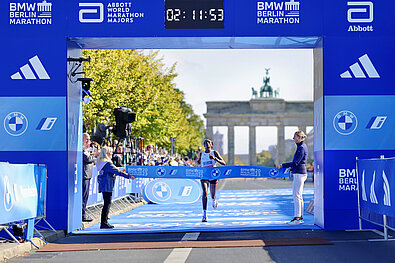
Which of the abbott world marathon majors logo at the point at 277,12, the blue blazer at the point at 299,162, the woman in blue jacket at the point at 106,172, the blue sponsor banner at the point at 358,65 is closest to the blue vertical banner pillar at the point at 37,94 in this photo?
the woman in blue jacket at the point at 106,172

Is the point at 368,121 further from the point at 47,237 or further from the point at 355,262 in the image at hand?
the point at 47,237

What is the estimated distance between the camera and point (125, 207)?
21016 mm

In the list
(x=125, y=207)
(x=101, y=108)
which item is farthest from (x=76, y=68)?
(x=101, y=108)

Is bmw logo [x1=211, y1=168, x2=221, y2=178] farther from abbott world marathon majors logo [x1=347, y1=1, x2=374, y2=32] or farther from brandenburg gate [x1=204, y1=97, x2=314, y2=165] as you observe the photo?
brandenburg gate [x1=204, y1=97, x2=314, y2=165]

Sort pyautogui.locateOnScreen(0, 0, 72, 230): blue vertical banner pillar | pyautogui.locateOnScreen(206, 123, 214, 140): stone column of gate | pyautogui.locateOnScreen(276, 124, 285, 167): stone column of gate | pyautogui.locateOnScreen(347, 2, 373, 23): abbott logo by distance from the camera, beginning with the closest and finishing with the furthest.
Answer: pyautogui.locateOnScreen(0, 0, 72, 230): blue vertical banner pillar
pyautogui.locateOnScreen(347, 2, 373, 23): abbott logo
pyautogui.locateOnScreen(276, 124, 285, 167): stone column of gate
pyautogui.locateOnScreen(206, 123, 214, 140): stone column of gate

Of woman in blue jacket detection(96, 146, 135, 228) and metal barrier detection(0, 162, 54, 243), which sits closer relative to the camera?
metal barrier detection(0, 162, 54, 243)

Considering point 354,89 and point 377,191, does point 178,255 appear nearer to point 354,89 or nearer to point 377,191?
point 377,191

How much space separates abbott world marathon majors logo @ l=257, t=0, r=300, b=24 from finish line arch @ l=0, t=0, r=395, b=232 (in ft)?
0.07

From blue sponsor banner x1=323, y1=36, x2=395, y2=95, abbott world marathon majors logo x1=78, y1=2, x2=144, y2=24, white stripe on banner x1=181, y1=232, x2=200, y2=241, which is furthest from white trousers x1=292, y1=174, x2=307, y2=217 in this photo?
abbott world marathon majors logo x1=78, y1=2, x2=144, y2=24

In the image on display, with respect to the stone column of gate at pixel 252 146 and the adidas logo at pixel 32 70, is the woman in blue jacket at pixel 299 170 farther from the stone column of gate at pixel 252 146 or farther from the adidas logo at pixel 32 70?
the stone column of gate at pixel 252 146

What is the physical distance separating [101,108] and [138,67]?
548 centimetres

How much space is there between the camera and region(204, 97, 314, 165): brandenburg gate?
106 meters

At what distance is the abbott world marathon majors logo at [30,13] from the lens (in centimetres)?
1285

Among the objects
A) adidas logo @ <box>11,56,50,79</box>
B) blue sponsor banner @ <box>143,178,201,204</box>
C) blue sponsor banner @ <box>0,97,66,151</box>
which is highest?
adidas logo @ <box>11,56,50,79</box>
